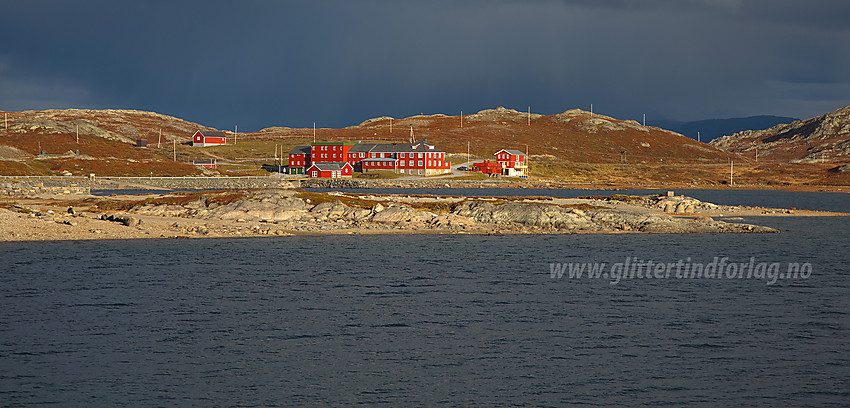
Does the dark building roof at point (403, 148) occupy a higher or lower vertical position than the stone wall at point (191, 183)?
higher

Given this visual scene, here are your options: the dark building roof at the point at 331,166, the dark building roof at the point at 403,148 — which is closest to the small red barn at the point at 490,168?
the dark building roof at the point at 403,148

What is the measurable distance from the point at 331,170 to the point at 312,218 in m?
96.3

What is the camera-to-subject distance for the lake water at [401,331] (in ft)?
80.1

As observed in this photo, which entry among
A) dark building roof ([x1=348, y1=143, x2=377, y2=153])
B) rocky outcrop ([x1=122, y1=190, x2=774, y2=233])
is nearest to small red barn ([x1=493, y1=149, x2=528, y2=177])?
dark building roof ([x1=348, y1=143, x2=377, y2=153])

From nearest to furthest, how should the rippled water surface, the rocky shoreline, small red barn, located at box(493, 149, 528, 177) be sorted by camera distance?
the rippled water surface → the rocky shoreline → small red barn, located at box(493, 149, 528, 177)

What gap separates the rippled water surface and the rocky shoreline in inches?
417

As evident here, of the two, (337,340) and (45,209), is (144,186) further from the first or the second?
(337,340)

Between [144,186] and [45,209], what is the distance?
60.5m

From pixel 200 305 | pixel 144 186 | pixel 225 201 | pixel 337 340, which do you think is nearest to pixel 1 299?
pixel 200 305

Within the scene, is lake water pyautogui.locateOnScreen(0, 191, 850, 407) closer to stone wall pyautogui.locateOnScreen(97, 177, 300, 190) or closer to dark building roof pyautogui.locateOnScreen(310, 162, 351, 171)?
stone wall pyautogui.locateOnScreen(97, 177, 300, 190)

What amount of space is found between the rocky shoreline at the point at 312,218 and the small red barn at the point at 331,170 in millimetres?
86483

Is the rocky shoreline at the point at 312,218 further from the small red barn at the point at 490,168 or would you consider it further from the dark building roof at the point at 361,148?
the dark building roof at the point at 361,148

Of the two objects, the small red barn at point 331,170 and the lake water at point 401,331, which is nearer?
the lake water at point 401,331

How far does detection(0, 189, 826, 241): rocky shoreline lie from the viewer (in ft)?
216
